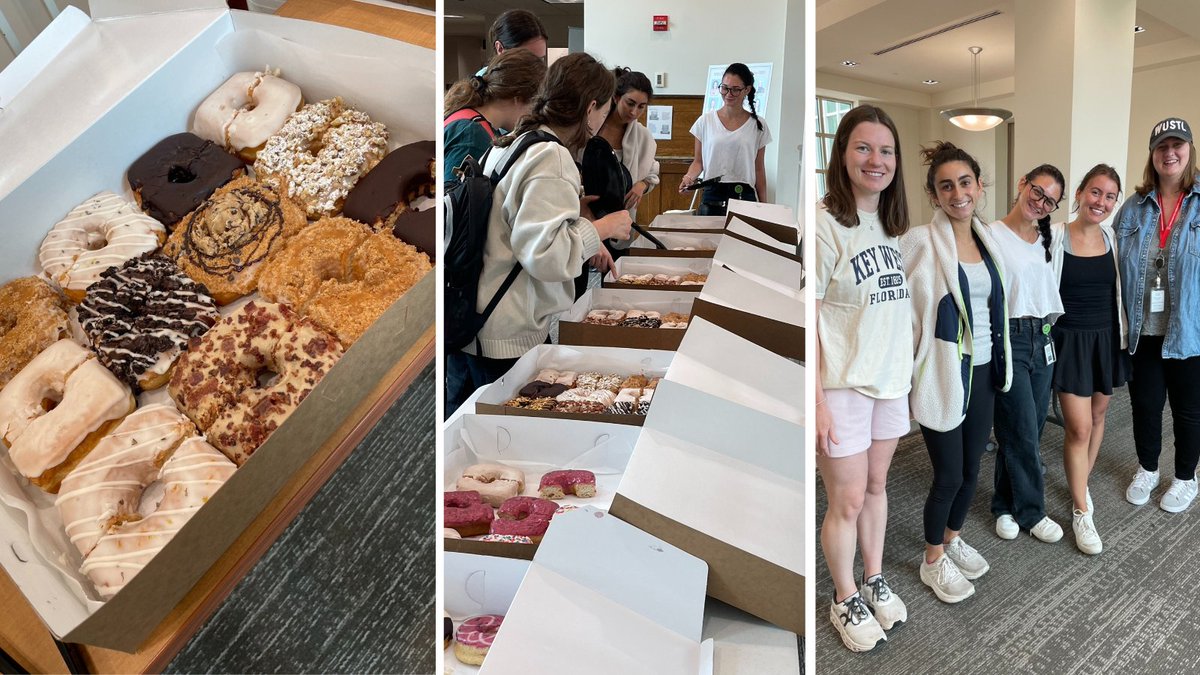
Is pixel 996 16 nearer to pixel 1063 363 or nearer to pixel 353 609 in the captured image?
pixel 1063 363

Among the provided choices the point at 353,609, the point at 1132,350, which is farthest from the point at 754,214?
the point at 1132,350

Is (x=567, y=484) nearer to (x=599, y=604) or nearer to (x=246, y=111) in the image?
(x=599, y=604)

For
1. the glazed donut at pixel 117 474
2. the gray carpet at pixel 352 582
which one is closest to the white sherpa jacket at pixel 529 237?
the gray carpet at pixel 352 582

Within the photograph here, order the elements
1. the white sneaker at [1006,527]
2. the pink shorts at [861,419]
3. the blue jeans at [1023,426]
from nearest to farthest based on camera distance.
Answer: the pink shorts at [861,419] → the blue jeans at [1023,426] → the white sneaker at [1006,527]

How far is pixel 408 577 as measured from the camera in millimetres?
619

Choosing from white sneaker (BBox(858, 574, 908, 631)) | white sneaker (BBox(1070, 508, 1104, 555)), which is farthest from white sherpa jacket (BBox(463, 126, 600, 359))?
white sneaker (BBox(1070, 508, 1104, 555))

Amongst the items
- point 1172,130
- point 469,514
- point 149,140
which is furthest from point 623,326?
point 1172,130

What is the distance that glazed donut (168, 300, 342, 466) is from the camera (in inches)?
25.4

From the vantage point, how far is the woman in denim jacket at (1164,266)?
1.59 m

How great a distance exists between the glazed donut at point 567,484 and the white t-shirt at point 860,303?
515 millimetres

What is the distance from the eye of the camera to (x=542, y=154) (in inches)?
23.2

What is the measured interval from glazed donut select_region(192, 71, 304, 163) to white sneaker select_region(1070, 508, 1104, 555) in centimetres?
202

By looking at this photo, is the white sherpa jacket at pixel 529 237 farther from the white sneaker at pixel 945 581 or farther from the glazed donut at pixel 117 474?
the white sneaker at pixel 945 581

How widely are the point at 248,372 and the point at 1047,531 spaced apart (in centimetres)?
191
